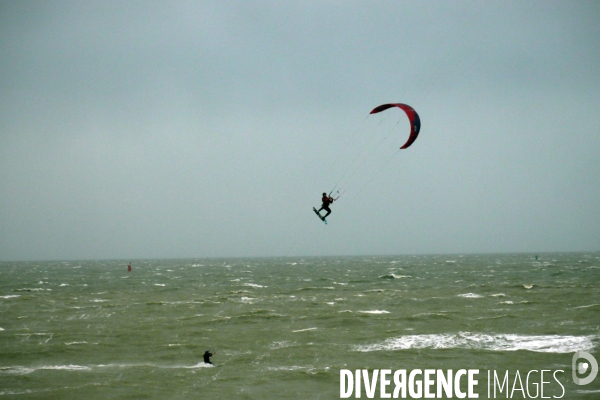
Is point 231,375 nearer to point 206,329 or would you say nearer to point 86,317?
point 206,329

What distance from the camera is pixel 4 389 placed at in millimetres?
19266

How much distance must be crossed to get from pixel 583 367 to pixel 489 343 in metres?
4.82

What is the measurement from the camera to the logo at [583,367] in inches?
753

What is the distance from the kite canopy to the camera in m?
24.9

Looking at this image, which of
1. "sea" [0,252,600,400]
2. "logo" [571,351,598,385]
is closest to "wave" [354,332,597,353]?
"sea" [0,252,600,400]

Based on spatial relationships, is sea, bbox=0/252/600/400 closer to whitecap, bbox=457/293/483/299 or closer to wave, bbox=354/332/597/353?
wave, bbox=354/332/597/353

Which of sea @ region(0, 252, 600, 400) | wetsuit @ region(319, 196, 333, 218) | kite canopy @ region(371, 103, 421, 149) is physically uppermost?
kite canopy @ region(371, 103, 421, 149)

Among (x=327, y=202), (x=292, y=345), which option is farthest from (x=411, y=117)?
(x=292, y=345)

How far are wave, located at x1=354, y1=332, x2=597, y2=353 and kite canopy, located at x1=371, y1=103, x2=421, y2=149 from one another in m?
8.93

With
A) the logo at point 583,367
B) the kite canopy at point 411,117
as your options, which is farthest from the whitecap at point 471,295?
the kite canopy at point 411,117

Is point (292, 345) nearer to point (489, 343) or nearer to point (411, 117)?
point (489, 343)

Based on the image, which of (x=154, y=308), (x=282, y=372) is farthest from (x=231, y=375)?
(x=154, y=308)

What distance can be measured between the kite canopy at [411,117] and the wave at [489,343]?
8930 mm

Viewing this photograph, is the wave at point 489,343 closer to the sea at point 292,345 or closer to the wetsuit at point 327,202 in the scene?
the sea at point 292,345
